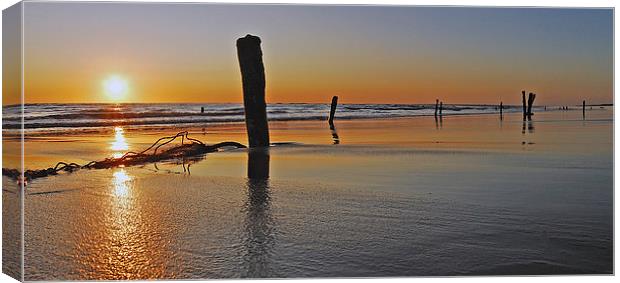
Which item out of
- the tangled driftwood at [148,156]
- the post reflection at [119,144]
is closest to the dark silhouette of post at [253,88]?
the tangled driftwood at [148,156]

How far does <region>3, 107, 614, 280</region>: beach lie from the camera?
405 centimetres

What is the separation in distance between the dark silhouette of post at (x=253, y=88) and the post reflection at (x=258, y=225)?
1.64 feet

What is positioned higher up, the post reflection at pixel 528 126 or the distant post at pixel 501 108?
the distant post at pixel 501 108

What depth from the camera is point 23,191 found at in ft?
13.9

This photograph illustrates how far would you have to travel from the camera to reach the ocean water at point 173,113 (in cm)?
528

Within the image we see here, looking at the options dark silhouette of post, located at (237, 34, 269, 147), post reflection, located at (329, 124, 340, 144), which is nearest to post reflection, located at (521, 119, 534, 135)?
post reflection, located at (329, 124, 340, 144)

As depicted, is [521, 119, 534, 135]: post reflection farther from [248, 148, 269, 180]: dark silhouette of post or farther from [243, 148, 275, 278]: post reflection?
[243, 148, 275, 278]: post reflection

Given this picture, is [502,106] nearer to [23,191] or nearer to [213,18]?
[213,18]

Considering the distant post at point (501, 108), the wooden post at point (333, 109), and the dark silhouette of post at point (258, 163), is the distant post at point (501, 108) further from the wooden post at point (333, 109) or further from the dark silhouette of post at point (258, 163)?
the dark silhouette of post at point (258, 163)

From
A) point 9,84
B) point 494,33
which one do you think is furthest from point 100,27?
point 494,33

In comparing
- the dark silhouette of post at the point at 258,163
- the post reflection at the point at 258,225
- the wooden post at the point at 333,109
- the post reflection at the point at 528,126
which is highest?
the wooden post at the point at 333,109

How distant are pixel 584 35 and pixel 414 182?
1.46 meters

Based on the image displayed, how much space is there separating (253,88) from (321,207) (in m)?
1.35

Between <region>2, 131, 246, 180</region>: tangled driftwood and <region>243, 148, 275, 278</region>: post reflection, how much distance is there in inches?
18.2
